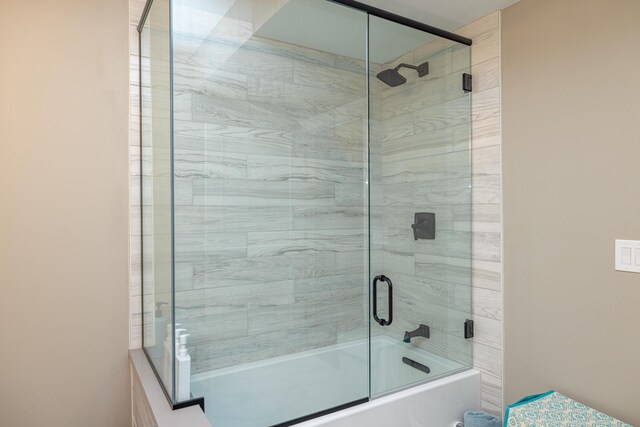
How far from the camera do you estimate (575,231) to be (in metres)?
1.74

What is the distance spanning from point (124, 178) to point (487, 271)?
1863 mm

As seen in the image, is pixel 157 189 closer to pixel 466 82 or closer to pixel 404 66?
pixel 404 66

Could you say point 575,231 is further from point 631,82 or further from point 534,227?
point 631,82

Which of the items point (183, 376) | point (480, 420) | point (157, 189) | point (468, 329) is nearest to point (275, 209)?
point (157, 189)

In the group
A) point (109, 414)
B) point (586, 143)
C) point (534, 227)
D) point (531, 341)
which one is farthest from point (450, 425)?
point (109, 414)

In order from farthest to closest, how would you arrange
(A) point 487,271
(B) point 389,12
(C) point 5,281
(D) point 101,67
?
(A) point 487,271, (B) point 389,12, (D) point 101,67, (C) point 5,281

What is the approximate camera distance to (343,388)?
1817mm

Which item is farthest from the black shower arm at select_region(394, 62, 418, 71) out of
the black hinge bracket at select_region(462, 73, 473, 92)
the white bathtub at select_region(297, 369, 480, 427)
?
the white bathtub at select_region(297, 369, 480, 427)

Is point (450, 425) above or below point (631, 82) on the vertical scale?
below

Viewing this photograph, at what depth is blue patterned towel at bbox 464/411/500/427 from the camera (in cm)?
196

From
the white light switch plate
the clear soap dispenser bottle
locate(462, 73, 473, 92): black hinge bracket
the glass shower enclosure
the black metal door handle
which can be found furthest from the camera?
locate(462, 73, 473, 92): black hinge bracket

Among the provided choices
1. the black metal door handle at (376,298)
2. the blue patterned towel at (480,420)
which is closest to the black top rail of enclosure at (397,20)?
the black metal door handle at (376,298)

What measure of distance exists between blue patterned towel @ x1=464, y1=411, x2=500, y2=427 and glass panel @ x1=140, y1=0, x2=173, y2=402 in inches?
56.2

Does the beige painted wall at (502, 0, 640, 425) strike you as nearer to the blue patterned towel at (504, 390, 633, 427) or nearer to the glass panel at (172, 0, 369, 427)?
the blue patterned towel at (504, 390, 633, 427)
